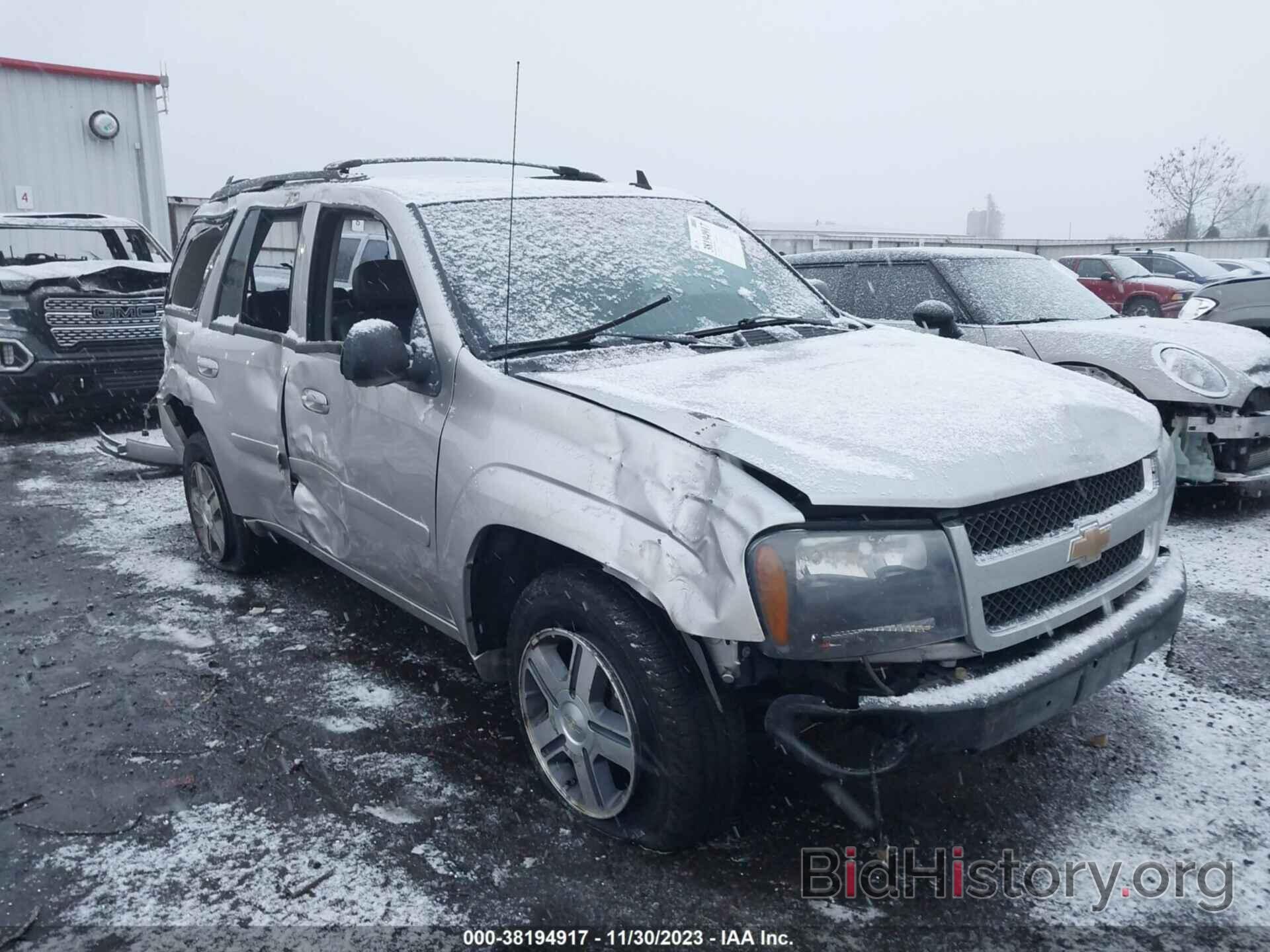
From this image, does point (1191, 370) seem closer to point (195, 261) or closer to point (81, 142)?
point (195, 261)

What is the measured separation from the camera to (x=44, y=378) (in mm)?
8391

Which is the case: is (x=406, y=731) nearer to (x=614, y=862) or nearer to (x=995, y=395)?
(x=614, y=862)

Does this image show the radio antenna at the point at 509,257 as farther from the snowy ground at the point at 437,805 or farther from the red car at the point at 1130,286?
the red car at the point at 1130,286

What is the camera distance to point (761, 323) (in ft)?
12.0

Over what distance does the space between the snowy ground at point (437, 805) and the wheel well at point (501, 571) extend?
0.46 m

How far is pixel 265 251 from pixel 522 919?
10.6 ft

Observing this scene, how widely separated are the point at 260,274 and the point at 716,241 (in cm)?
207

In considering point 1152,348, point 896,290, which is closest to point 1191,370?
point 1152,348

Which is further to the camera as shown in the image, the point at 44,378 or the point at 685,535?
the point at 44,378

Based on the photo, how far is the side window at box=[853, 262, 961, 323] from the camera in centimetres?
686

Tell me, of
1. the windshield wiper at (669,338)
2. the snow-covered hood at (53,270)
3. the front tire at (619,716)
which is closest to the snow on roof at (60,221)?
the snow-covered hood at (53,270)

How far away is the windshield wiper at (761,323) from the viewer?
3455mm

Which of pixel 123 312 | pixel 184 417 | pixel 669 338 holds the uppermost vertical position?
pixel 669 338

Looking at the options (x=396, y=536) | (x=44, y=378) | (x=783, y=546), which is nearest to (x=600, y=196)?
(x=396, y=536)
